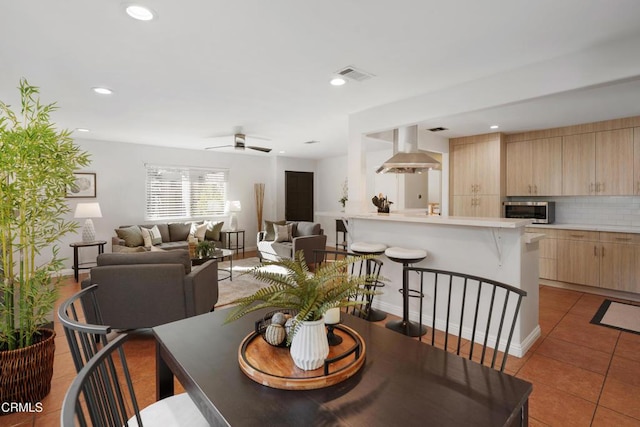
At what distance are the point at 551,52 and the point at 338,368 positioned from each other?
2.86 m

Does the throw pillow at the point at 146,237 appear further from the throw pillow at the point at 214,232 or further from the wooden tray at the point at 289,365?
the wooden tray at the point at 289,365

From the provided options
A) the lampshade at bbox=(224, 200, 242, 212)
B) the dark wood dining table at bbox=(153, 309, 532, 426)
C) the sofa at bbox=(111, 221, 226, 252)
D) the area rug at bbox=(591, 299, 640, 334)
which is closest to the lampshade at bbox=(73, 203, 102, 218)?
the sofa at bbox=(111, 221, 226, 252)

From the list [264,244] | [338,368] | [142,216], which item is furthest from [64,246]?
[338,368]

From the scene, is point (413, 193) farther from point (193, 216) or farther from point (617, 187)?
point (193, 216)

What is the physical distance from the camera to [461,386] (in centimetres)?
105

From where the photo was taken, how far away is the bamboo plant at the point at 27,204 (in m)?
2.00

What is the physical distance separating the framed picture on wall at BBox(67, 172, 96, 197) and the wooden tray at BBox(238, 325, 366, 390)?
621 centimetres

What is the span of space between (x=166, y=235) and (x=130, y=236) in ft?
2.62

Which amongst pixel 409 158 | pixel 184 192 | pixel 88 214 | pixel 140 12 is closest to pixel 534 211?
pixel 409 158

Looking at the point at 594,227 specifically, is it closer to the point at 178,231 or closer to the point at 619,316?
the point at 619,316

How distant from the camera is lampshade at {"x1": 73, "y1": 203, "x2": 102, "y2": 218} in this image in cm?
535

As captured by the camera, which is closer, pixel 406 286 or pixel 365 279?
pixel 365 279

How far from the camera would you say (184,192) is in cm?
727

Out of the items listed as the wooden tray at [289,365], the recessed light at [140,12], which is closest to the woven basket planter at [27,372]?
the wooden tray at [289,365]
